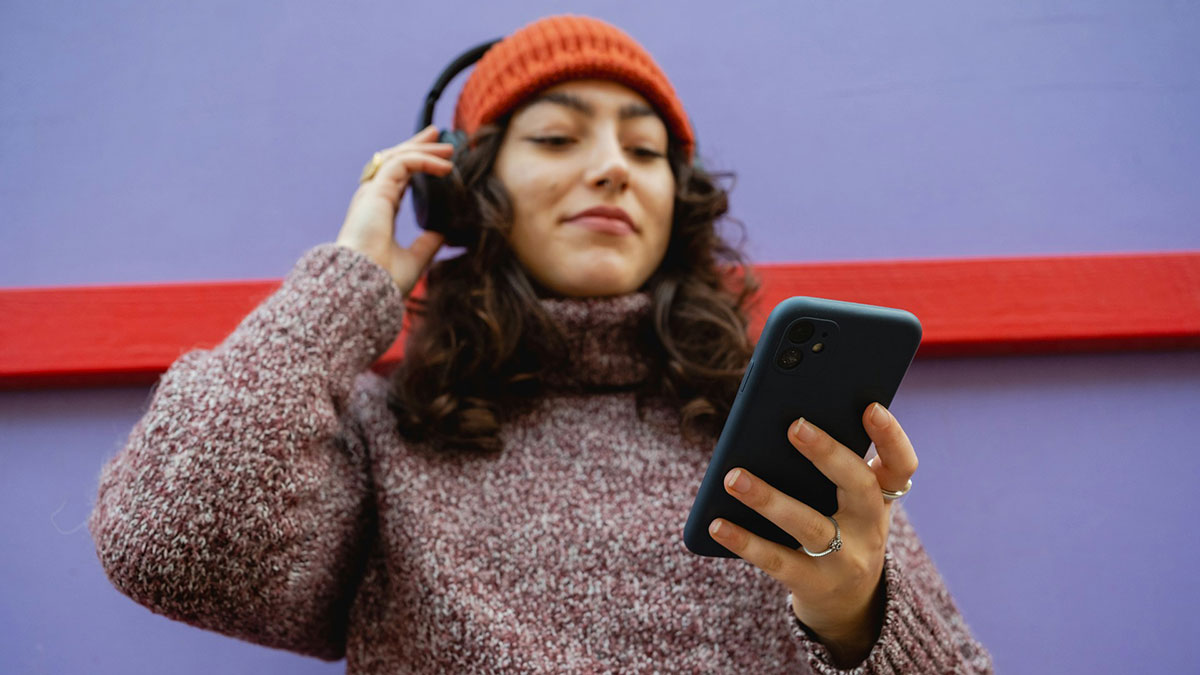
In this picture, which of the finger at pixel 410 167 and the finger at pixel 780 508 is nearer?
the finger at pixel 780 508

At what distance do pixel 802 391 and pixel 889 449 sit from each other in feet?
0.26

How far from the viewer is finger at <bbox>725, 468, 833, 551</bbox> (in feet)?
1.50

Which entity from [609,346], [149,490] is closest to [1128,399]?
[609,346]

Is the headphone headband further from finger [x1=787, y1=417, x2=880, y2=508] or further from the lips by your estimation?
finger [x1=787, y1=417, x2=880, y2=508]

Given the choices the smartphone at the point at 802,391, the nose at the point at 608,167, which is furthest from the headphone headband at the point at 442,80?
the smartphone at the point at 802,391

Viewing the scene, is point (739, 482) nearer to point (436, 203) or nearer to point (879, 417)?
point (879, 417)

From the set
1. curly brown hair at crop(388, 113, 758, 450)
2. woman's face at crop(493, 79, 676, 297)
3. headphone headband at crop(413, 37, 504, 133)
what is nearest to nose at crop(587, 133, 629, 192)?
woman's face at crop(493, 79, 676, 297)

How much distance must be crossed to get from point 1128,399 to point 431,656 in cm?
101

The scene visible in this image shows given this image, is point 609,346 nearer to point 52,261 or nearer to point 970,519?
point 970,519

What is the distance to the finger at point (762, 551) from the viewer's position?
1.57ft

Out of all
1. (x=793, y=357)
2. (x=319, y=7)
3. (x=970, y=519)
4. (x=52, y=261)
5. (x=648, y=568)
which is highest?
(x=319, y=7)

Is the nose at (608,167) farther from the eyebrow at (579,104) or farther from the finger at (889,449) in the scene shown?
the finger at (889,449)

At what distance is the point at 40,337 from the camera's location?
2.74 feet

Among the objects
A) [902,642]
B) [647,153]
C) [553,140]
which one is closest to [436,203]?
[553,140]
